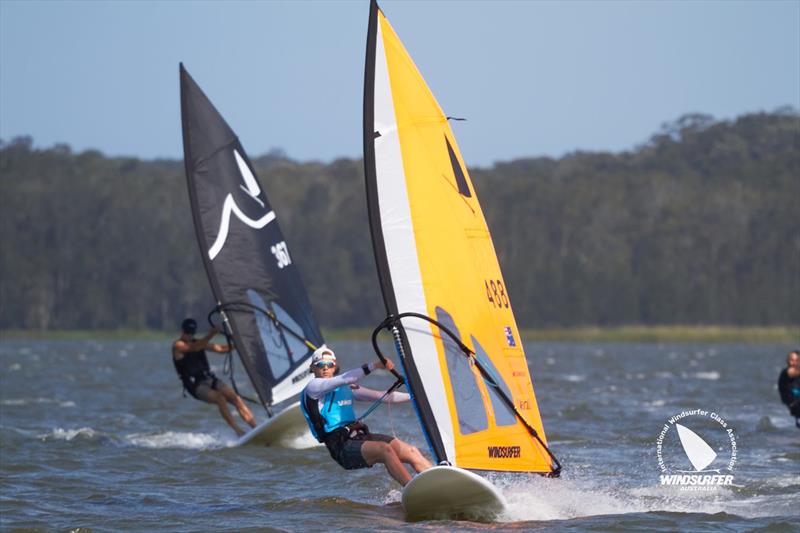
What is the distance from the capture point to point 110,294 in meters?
91.3

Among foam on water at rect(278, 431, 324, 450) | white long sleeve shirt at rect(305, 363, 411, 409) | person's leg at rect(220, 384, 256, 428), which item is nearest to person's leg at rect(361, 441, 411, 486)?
white long sleeve shirt at rect(305, 363, 411, 409)

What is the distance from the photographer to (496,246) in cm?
9688

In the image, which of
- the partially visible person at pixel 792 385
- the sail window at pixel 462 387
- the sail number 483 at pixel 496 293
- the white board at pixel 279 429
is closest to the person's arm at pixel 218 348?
the white board at pixel 279 429

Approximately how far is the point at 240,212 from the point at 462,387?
6.82 m

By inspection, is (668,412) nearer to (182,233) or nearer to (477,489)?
(477,489)

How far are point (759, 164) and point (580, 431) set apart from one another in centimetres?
9589

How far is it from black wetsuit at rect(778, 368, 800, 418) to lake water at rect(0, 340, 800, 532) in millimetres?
404

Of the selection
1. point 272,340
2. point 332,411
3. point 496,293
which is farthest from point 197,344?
point 496,293

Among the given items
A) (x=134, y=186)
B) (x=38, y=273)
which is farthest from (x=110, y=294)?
(x=134, y=186)

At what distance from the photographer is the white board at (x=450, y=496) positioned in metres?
9.62

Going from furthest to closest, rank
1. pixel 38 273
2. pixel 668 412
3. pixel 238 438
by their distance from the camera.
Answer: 1. pixel 38 273
2. pixel 668 412
3. pixel 238 438

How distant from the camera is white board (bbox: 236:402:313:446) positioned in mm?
15227

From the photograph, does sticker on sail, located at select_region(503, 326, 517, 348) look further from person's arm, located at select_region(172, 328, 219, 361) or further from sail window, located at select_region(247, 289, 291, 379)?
sail window, located at select_region(247, 289, 291, 379)

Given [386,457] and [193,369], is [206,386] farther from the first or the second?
[386,457]
